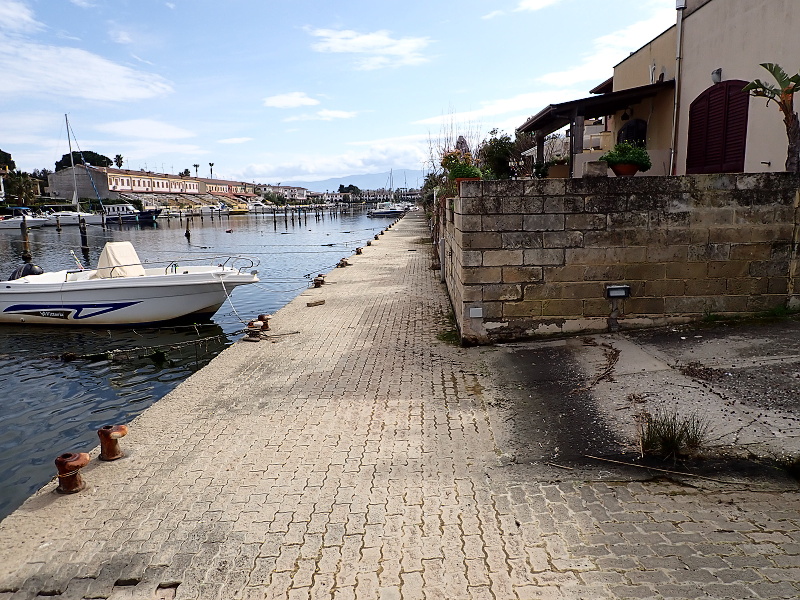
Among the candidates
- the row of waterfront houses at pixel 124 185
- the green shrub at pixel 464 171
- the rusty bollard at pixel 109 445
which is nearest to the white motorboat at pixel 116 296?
the green shrub at pixel 464 171

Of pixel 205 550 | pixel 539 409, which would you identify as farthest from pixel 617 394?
pixel 205 550

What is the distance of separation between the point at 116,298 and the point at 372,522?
1184 centimetres

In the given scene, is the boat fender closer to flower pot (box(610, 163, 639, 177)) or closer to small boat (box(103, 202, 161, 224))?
flower pot (box(610, 163, 639, 177))

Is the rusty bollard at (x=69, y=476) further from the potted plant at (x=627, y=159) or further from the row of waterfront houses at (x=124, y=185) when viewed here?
the row of waterfront houses at (x=124, y=185)

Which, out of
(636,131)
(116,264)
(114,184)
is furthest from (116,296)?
(114,184)

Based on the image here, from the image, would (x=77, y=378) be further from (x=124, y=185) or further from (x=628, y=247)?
(x=124, y=185)

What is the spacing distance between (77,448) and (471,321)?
5784 mm

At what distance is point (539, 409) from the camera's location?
19.4ft

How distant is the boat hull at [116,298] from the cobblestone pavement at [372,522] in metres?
7.75

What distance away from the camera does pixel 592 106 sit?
42.1 feet

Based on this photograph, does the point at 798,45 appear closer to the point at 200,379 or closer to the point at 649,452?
the point at 649,452

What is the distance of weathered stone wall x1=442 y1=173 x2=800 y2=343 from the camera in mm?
7801

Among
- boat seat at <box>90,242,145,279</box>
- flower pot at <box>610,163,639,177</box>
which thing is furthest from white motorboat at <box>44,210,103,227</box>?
flower pot at <box>610,163,639,177</box>

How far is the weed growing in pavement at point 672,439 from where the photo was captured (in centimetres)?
461
